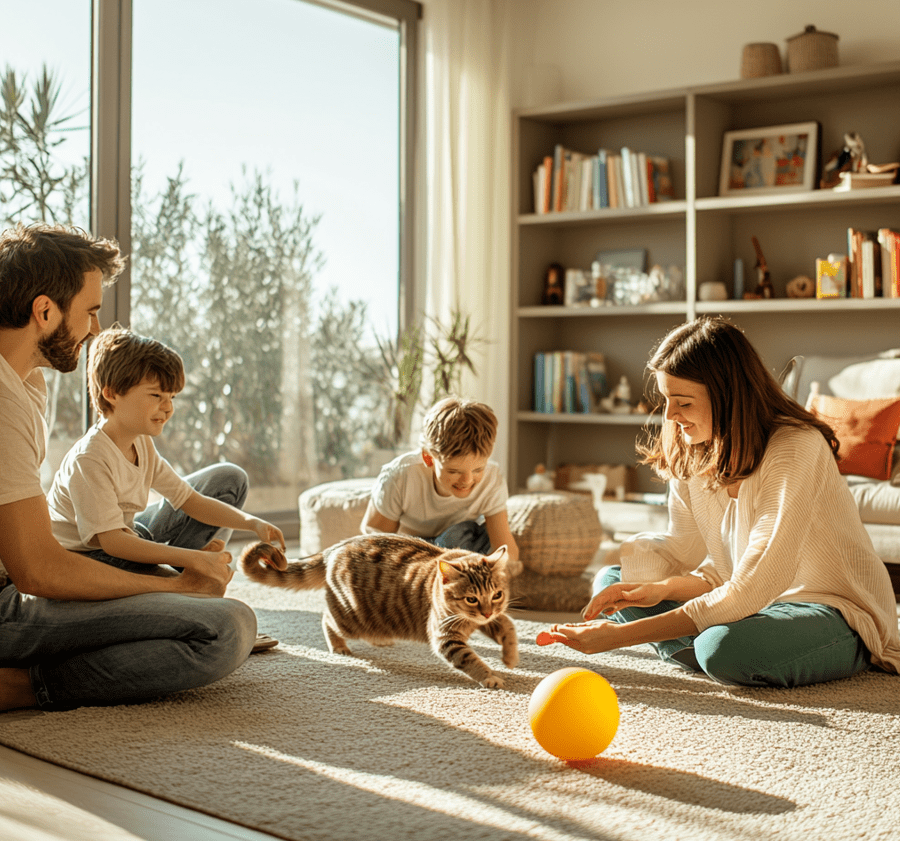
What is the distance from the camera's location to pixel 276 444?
192 inches

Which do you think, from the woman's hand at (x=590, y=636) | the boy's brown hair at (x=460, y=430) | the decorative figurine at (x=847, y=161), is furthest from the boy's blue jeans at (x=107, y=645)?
the decorative figurine at (x=847, y=161)

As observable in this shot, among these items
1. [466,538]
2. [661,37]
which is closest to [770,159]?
[661,37]

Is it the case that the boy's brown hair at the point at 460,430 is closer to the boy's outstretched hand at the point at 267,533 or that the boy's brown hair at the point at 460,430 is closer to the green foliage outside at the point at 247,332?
the boy's outstretched hand at the point at 267,533

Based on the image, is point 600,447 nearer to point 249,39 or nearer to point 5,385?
point 249,39

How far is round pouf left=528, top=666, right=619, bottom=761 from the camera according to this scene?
66.1 inches

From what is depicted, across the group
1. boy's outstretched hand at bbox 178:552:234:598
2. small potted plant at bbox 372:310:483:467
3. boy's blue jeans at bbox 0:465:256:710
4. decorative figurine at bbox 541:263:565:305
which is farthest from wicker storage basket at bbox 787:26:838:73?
boy's blue jeans at bbox 0:465:256:710

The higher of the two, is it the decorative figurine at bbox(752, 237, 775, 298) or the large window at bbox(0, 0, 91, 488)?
the large window at bbox(0, 0, 91, 488)

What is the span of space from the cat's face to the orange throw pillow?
6.52ft

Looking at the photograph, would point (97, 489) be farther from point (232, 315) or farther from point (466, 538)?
point (232, 315)

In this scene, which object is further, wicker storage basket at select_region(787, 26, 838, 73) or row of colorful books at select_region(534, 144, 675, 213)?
row of colorful books at select_region(534, 144, 675, 213)

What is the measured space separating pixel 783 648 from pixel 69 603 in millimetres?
1412

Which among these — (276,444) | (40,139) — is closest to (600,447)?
(276,444)

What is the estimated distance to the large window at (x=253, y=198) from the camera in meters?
4.09

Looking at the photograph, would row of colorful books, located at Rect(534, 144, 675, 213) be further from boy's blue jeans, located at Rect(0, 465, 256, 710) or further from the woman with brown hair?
boy's blue jeans, located at Rect(0, 465, 256, 710)
